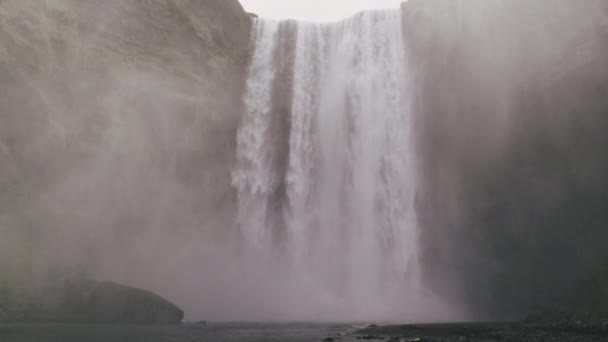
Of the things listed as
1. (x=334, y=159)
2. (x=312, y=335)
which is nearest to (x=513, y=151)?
(x=334, y=159)

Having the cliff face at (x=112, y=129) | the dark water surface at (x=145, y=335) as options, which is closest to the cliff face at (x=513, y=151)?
the cliff face at (x=112, y=129)

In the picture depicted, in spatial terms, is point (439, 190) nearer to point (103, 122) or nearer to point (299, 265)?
point (299, 265)

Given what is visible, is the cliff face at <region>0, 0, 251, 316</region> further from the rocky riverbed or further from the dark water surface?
the rocky riverbed

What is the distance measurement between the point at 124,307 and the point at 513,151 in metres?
23.4

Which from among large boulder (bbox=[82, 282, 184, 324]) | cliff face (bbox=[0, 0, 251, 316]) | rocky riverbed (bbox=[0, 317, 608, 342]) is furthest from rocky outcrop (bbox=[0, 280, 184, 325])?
rocky riverbed (bbox=[0, 317, 608, 342])

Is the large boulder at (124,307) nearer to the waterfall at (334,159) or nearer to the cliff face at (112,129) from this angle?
the cliff face at (112,129)

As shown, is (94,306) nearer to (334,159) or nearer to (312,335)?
(312,335)

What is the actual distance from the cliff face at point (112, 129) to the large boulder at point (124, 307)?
9.70 feet

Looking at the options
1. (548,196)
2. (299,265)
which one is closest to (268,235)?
(299,265)

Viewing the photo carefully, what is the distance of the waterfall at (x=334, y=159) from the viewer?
3159 cm

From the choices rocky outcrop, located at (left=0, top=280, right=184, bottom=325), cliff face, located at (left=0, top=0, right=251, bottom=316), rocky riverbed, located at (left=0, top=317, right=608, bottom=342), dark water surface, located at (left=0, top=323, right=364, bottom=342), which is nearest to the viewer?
rocky riverbed, located at (left=0, top=317, right=608, bottom=342)

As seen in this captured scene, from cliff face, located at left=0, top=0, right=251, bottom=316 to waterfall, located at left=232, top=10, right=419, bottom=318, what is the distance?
7.35ft

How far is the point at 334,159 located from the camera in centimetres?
3484

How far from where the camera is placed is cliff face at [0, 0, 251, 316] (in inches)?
947
